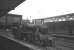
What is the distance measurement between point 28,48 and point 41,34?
356 cm

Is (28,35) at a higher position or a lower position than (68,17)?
lower

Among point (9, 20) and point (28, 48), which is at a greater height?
point (9, 20)

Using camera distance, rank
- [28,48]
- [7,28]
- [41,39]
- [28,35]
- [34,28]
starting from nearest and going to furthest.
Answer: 1. [28,48]
2. [41,39]
3. [34,28]
4. [28,35]
5. [7,28]

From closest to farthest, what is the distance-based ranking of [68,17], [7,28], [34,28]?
[34,28]
[7,28]
[68,17]

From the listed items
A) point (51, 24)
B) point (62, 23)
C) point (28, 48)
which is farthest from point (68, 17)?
point (28, 48)

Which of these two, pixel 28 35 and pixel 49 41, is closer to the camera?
pixel 49 41

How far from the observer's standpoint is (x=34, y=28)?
6965 mm

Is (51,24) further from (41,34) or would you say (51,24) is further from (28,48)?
(28,48)

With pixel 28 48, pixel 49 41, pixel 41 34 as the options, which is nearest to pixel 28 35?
pixel 41 34

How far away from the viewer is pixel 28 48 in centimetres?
305

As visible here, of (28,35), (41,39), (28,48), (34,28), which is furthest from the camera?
(28,35)

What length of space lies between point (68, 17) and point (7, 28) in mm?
10031

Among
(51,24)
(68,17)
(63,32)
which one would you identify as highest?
(68,17)

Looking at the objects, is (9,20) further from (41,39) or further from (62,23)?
(41,39)
